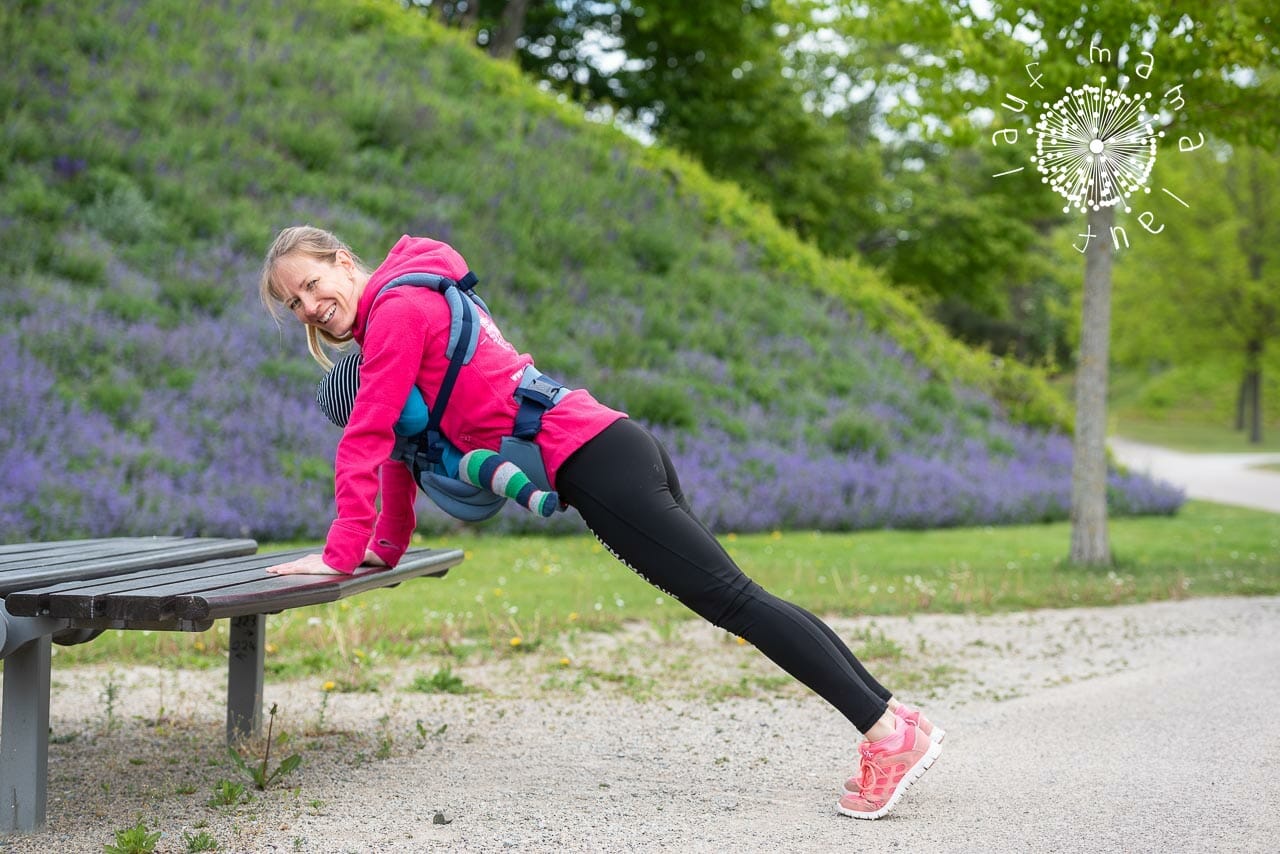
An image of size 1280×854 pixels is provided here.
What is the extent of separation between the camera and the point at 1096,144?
6.57 meters

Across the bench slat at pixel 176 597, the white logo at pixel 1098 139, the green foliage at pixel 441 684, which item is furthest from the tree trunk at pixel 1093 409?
the bench slat at pixel 176 597

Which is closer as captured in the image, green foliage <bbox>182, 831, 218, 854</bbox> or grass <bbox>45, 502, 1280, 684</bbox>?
green foliage <bbox>182, 831, 218, 854</bbox>

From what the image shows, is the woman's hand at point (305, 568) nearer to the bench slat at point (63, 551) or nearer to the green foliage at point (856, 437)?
the bench slat at point (63, 551)

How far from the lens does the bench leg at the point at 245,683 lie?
4.12 metres

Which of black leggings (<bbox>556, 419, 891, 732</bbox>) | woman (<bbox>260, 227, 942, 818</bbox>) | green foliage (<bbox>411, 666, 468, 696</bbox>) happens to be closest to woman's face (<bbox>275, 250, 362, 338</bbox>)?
woman (<bbox>260, 227, 942, 818</bbox>)

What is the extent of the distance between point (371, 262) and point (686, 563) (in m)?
9.93

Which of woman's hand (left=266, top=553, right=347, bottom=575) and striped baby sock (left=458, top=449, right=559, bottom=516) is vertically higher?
striped baby sock (left=458, top=449, right=559, bottom=516)

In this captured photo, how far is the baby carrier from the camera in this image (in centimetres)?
330

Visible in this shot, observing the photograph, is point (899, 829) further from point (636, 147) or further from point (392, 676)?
point (636, 147)

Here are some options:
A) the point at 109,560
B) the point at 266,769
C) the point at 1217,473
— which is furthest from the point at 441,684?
the point at 1217,473

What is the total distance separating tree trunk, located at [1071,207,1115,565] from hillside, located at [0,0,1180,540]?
2.98 m

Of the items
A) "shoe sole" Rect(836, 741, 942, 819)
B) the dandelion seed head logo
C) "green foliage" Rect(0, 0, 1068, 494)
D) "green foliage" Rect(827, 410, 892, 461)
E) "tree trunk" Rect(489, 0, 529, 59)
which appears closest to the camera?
"shoe sole" Rect(836, 741, 942, 819)

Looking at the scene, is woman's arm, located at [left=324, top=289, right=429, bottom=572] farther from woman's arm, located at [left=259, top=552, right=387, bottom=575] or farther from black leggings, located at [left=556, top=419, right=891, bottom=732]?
black leggings, located at [left=556, top=419, right=891, bottom=732]

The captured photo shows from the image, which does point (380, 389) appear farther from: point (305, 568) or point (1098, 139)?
point (1098, 139)
